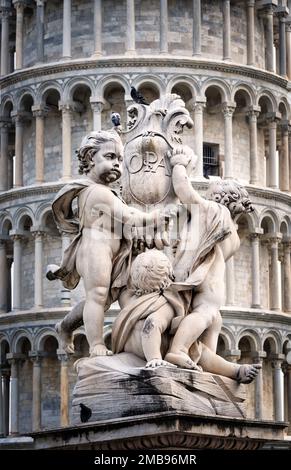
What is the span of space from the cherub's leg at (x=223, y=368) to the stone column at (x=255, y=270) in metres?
51.8

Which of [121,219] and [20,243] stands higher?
[20,243]

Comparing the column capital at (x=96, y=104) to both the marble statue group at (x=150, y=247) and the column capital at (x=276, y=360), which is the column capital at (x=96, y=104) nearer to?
the column capital at (x=276, y=360)

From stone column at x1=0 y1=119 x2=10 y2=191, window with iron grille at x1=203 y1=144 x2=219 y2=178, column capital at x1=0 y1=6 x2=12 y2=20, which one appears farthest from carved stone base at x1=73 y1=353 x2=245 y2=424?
column capital at x1=0 y1=6 x2=12 y2=20

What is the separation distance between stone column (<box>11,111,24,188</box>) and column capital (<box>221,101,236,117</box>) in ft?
30.9

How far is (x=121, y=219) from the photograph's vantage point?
44.7ft

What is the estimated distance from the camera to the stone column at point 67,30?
66.2 m

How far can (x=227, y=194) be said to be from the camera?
1435 cm

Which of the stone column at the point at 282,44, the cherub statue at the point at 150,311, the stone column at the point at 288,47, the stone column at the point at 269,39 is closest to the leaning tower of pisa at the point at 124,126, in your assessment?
the stone column at the point at 269,39

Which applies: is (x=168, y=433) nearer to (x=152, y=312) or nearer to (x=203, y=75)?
(x=152, y=312)

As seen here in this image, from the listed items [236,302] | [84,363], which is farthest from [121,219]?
[236,302]

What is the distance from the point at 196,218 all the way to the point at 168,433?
2497 millimetres

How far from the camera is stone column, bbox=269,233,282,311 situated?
67062 millimetres

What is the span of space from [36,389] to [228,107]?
50.5ft

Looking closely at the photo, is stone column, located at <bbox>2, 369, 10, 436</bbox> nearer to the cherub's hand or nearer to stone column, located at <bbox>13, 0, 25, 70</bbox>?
stone column, located at <bbox>13, 0, 25, 70</bbox>
